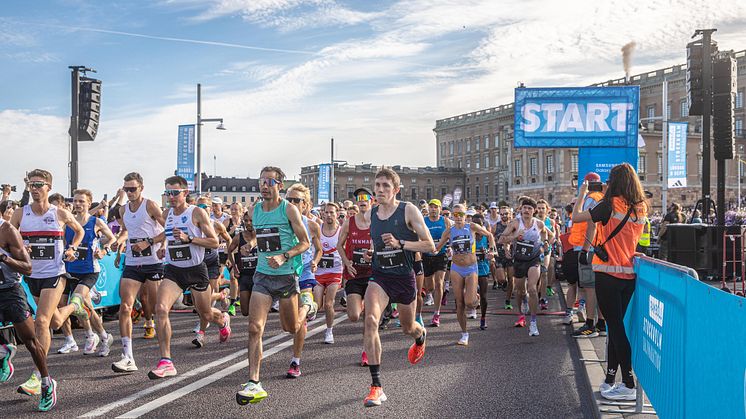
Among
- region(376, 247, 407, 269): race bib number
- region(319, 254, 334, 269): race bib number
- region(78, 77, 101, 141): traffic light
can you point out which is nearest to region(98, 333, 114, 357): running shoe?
region(319, 254, 334, 269): race bib number

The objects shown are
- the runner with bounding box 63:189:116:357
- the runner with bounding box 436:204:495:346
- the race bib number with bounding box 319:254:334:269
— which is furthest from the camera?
the race bib number with bounding box 319:254:334:269

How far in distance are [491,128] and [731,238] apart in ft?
347

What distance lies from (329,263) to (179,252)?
3.12 meters

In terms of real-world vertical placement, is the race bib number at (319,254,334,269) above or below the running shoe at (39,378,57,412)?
above

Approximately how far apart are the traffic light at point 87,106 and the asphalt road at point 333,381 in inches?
222

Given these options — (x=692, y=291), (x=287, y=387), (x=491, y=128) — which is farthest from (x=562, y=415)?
(x=491, y=128)

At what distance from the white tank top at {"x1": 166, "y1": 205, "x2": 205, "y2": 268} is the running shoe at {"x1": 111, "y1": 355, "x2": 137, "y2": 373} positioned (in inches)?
42.9

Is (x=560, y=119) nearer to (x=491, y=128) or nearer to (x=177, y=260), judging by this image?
(x=177, y=260)

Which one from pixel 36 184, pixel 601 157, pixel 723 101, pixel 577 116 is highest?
pixel 577 116

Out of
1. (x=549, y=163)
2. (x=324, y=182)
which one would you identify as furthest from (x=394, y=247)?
(x=549, y=163)

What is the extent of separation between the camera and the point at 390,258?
6941 millimetres

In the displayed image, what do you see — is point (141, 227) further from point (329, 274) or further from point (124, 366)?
point (329, 274)

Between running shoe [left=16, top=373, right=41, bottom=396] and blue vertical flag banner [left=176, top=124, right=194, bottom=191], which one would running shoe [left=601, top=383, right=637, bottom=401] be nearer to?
running shoe [left=16, top=373, right=41, bottom=396]

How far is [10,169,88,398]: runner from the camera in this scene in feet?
23.3
